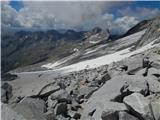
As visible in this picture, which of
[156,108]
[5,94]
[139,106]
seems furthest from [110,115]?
[5,94]

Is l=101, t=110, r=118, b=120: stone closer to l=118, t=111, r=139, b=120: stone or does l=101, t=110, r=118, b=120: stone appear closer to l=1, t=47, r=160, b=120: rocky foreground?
l=1, t=47, r=160, b=120: rocky foreground

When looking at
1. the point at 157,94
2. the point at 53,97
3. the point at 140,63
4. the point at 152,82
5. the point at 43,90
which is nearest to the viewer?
the point at 157,94

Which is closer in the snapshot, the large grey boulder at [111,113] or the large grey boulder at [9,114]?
the large grey boulder at [111,113]

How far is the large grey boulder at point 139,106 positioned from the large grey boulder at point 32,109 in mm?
4278

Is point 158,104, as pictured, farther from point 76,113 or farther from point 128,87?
point 76,113

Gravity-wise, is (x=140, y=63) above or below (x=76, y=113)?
above

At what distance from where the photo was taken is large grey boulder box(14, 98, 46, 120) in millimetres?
15512

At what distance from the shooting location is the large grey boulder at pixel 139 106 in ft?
44.0

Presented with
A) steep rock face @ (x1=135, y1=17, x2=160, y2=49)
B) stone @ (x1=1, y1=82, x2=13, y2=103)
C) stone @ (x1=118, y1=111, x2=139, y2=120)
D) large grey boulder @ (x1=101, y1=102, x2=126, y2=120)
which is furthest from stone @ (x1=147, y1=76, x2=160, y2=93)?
steep rock face @ (x1=135, y1=17, x2=160, y2=49)

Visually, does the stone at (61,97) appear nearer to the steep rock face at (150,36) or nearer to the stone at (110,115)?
the stone at (110,115)

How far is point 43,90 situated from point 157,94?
24.3 feet

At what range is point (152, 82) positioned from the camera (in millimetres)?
16906

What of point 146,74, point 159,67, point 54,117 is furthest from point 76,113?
point 159,67

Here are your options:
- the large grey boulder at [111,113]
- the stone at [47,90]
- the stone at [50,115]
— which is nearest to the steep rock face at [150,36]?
the stone at [47,90]
